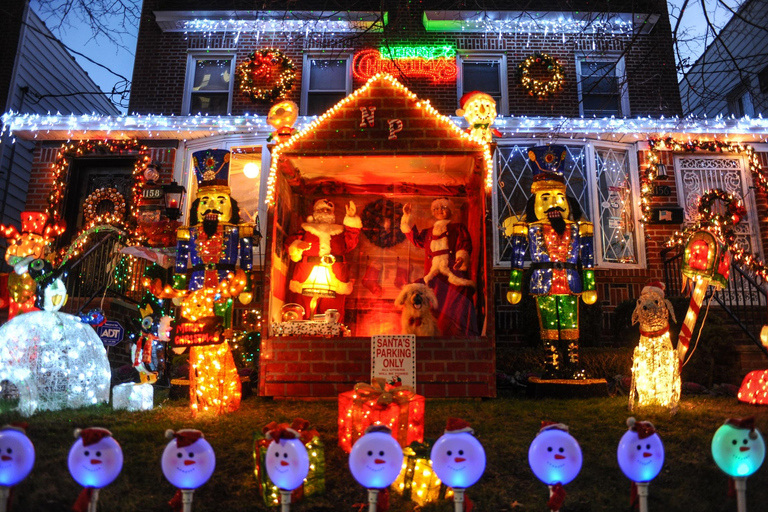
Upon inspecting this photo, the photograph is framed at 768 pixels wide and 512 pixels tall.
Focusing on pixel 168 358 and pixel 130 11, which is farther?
pixel 168 358

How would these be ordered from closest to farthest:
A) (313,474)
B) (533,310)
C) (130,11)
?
(313,474) → (130,11) → (533,310)

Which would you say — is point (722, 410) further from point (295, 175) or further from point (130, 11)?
point (130, 11)

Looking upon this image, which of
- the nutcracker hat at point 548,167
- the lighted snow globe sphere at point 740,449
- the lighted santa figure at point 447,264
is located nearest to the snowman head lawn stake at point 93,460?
the lighted snow globe sphere at point 740,449

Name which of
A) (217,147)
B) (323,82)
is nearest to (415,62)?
(323,82)

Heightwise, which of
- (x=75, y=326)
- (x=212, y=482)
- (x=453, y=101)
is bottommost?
(x=212, y=482)

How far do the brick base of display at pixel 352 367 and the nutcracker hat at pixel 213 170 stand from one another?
6.03 ft

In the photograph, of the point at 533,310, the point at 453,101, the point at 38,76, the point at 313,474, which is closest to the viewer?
the point at 313,474

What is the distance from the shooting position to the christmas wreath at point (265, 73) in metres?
11.5

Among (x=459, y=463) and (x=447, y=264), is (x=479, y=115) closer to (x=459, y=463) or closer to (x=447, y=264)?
(x=447, y=264)

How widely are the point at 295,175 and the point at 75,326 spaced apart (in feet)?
10.6

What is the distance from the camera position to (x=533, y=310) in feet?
29.8

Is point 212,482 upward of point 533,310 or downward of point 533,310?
downward

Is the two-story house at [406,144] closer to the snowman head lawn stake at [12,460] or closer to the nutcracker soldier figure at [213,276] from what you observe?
the nutcracker soldier figure at [213,276]

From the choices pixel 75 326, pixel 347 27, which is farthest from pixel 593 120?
pixel 75 326
